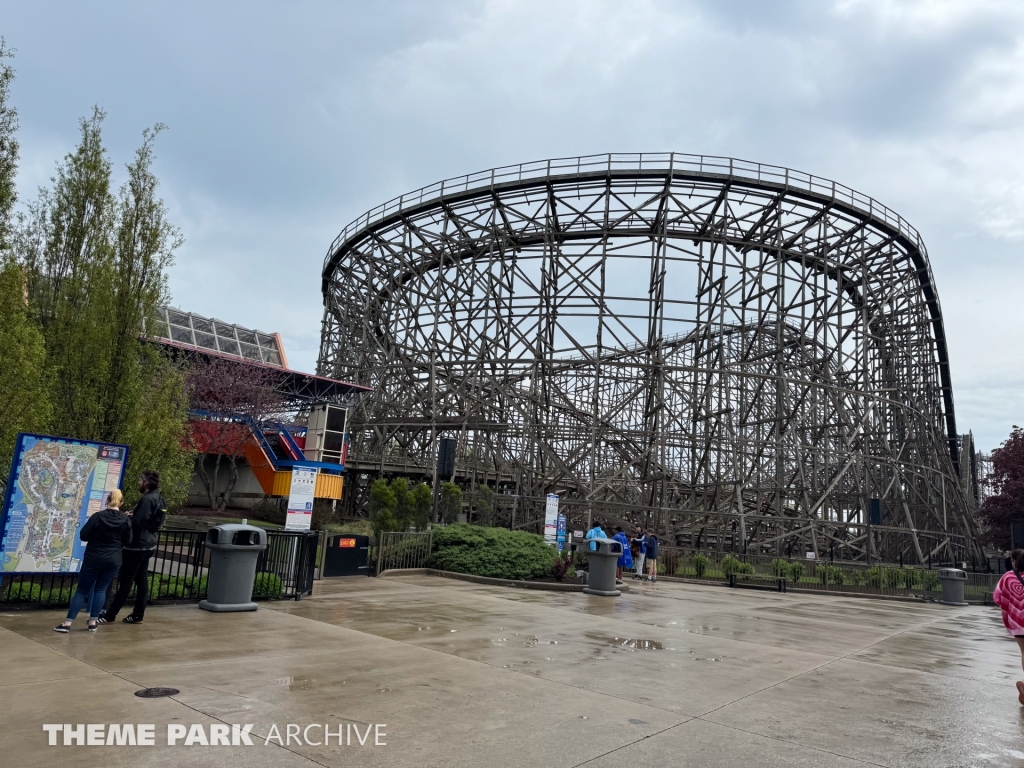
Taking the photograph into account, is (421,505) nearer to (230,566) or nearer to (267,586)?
(267,586)

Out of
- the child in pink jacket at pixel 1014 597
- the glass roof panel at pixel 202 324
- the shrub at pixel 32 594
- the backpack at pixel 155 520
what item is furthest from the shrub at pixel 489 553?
the glass roof panel at pixel 202 324

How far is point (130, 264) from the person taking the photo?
11234mm

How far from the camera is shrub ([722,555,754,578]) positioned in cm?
2142

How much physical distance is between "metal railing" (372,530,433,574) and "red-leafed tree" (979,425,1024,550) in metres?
29.6

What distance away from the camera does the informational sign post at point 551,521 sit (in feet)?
67.9

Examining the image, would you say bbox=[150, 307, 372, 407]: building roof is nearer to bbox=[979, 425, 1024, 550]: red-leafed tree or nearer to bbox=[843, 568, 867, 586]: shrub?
bbox=[843, 568, 867, 586]: shrub

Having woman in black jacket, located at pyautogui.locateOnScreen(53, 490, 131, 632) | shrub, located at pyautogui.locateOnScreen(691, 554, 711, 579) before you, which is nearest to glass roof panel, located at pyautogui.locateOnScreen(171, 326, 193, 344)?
shrub, located at pyautogui.locateOnScreen(691, 554, 711, 579)

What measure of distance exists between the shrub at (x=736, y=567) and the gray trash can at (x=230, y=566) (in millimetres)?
15599

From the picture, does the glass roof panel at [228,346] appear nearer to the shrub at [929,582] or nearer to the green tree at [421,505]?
the green tree at [421,505]

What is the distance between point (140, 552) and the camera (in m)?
8.38

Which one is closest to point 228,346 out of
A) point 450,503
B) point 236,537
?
point 450,503

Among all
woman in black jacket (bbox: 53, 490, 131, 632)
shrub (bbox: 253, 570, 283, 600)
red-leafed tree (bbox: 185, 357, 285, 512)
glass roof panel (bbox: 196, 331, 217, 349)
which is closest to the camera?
woman in black jacket (bbox: 53, 490, 131, 632)

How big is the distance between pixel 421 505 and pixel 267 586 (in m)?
6.64

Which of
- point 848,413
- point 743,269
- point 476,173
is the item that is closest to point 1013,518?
point 848,413
